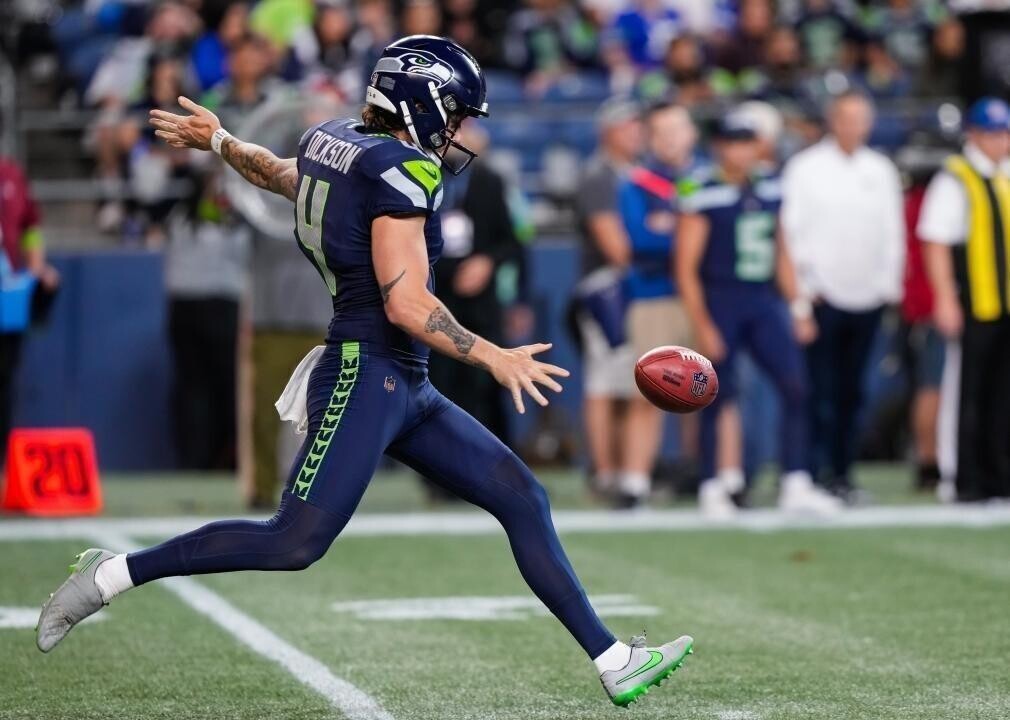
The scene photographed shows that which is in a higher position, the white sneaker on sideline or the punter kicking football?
the punter kicking football

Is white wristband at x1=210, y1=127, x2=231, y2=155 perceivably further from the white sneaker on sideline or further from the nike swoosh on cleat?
the white sneaker on sideline

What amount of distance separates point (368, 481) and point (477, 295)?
20.1ft

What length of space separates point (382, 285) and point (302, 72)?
9755 mm

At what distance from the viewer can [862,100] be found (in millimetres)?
10977

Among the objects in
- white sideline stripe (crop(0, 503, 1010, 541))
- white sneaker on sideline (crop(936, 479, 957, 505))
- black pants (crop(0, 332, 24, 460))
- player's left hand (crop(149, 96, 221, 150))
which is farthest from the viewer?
white sneaker on sideline (crop(936, 479, 957, 505))

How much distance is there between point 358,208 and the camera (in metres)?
4.98

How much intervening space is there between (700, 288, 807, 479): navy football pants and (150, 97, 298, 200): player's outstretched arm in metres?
5.10

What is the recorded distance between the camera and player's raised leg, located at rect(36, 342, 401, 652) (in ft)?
16.1

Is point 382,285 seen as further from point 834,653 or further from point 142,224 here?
point 142,224

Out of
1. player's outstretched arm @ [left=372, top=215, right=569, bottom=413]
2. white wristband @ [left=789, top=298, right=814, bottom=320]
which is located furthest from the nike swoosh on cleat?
white wristband @ [left=789, top=298, right=814, bottom=320]

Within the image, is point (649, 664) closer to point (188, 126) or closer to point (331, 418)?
point (331, 418)

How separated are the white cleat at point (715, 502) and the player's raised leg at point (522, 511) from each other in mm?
5341

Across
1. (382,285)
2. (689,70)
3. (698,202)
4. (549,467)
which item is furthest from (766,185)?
(382,285)

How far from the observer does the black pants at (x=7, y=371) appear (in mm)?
10586
